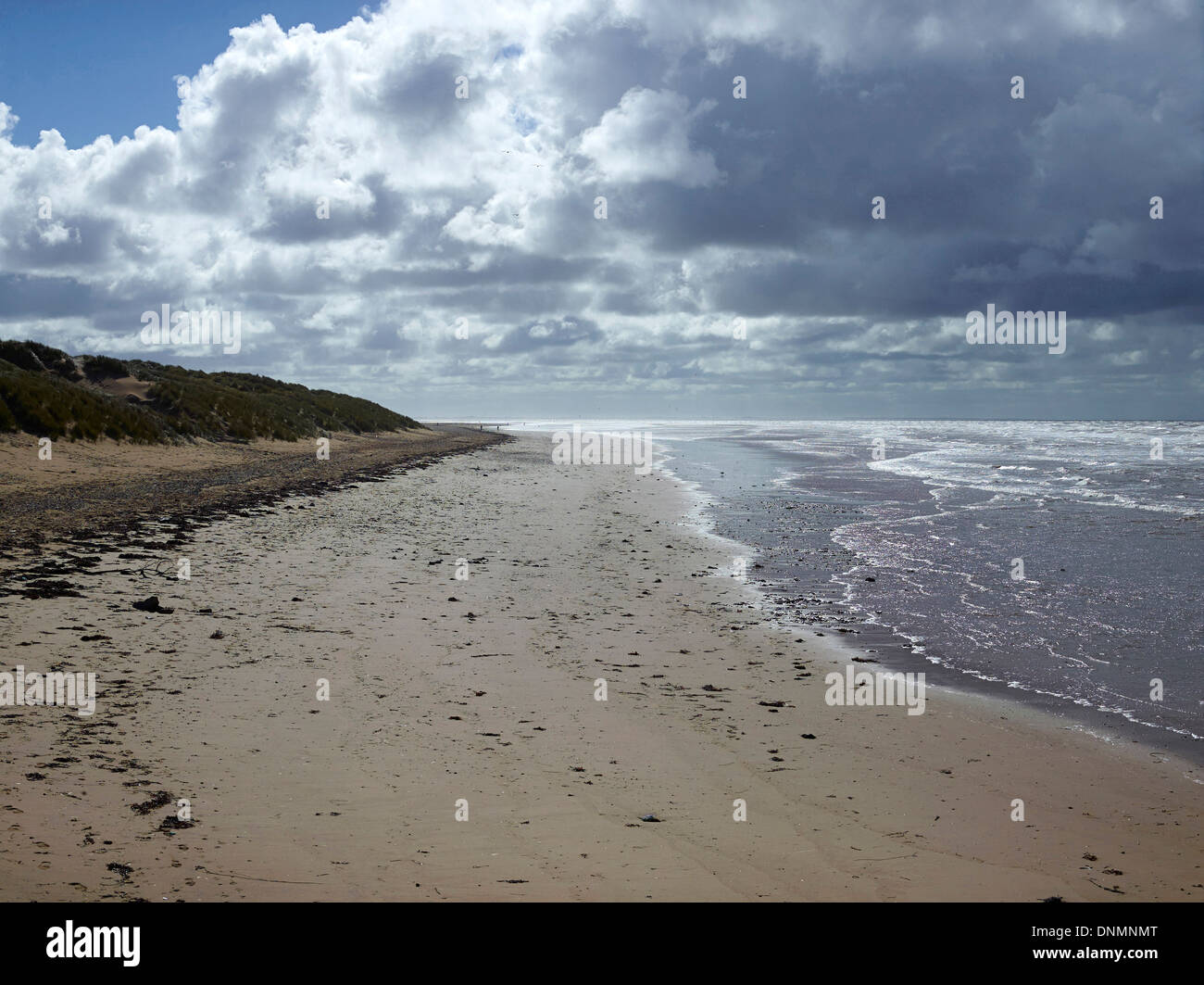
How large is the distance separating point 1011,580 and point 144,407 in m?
40.6

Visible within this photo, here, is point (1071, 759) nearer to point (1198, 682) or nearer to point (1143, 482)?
point (1198, 682)

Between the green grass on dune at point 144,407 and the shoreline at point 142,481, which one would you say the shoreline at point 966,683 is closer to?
the shoreline at point 142,481

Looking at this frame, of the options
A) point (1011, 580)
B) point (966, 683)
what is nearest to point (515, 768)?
point (966, 683)

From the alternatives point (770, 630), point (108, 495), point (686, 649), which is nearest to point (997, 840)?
point (686, 649)

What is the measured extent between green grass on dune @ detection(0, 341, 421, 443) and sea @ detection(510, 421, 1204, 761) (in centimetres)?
2328

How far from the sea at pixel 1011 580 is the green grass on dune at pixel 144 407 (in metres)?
23.3

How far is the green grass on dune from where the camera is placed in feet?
97.7

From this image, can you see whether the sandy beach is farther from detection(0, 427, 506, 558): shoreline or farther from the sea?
detection(0, 427, 506, 558): shoreline

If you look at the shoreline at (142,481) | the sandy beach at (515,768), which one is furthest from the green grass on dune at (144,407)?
the sandy beach at (515,768)

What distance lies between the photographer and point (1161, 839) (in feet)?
18.0

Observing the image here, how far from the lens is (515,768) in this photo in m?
6.47

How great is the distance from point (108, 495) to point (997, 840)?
71.0 feet

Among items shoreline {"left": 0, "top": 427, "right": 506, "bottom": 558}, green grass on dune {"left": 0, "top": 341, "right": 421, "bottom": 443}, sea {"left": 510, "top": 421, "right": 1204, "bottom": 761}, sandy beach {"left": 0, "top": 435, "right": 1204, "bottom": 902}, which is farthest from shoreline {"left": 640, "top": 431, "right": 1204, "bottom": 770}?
green grass on dune {"left": 0, "top": 341, "right": 421, "bottom": 443}
